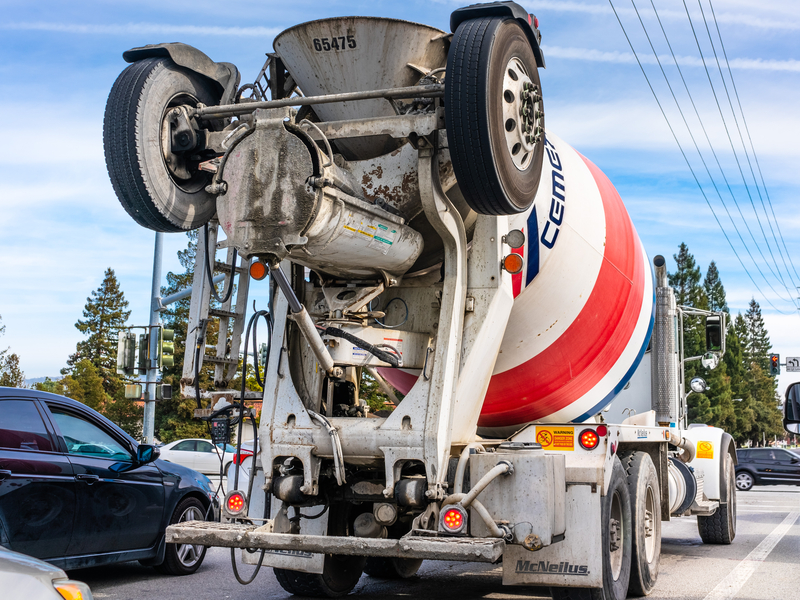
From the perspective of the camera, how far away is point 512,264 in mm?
5758

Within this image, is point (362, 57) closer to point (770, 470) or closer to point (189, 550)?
point (189, 550)

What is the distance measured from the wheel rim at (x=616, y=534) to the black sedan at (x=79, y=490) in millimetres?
3626

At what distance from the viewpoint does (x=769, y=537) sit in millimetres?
11664

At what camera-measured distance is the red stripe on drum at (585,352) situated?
662cm

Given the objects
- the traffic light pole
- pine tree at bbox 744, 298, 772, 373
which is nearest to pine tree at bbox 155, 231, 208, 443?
the traffic light pole

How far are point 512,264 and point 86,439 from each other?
3.83 metres

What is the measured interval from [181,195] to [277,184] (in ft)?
4.06

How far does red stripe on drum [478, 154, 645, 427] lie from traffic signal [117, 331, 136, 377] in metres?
10.3

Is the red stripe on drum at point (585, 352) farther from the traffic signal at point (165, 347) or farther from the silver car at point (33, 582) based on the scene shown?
the traffic signal at point (165, 347)

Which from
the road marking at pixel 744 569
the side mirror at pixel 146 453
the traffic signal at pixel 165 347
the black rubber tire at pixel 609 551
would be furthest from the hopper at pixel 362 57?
the traffic signal at pixel 165 347

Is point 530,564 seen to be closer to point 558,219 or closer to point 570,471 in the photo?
point 570,471

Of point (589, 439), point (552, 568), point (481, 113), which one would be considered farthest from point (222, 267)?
point (552, 568)

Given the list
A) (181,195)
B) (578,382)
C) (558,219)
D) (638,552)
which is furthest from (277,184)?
(638,552)

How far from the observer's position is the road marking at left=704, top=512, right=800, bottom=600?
6949 mm
